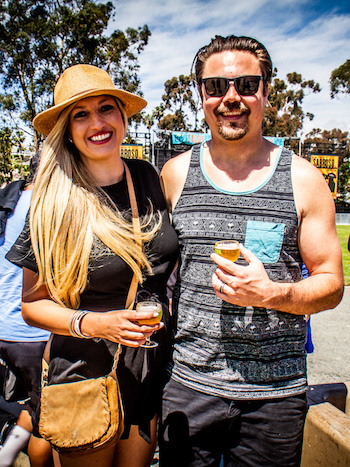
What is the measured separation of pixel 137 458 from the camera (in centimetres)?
193

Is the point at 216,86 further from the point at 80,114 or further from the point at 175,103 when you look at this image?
the point at 175,103

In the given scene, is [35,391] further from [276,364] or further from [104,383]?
[276,364]

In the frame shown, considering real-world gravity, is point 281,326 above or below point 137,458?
above

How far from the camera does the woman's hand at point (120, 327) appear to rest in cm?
165

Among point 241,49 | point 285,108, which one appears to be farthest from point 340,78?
point 241,49

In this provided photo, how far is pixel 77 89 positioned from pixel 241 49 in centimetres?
A: 93

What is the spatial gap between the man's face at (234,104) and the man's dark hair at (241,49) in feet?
0.08

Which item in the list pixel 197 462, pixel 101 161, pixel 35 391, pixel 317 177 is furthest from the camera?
pixel 35 391

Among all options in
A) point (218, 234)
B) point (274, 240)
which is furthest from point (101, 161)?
point (274, 240)

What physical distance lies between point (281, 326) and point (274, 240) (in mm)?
428

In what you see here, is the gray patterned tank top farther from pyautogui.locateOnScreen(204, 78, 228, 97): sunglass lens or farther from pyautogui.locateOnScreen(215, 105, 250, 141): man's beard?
pyautogui.locateOnScreen(204, 78, 228, 97): sunglass lens

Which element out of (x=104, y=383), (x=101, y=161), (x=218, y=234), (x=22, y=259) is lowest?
(x=104, y=383)

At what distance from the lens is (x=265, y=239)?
1746mm

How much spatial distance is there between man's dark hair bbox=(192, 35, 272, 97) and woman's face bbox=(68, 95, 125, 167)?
593 millimetres
